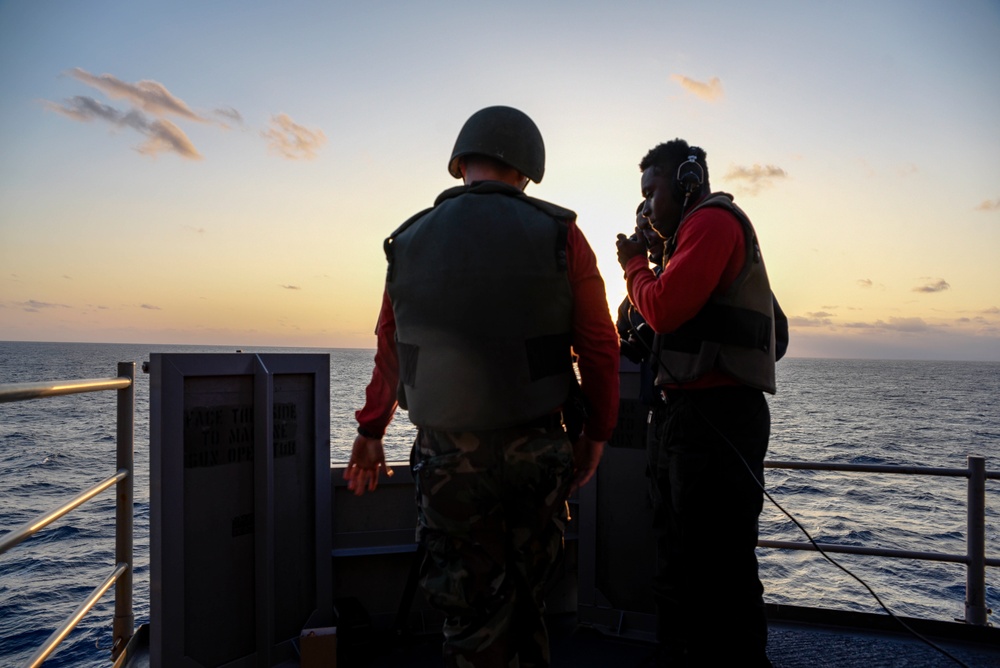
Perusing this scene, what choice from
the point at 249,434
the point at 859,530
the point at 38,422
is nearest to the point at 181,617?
the point at 249,434

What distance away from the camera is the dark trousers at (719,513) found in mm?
2604

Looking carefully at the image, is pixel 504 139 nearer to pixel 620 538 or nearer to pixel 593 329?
pixel 593 329

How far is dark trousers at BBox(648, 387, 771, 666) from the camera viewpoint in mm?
2604

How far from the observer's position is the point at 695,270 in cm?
250

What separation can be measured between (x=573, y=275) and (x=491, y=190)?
1.14 feet

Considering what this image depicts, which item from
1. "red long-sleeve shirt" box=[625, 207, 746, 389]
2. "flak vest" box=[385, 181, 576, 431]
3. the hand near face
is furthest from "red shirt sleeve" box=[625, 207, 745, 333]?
"flak vest" box=[385, 181, 576, 431]

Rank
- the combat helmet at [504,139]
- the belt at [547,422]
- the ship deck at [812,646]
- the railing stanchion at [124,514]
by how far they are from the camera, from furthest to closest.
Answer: the ship deck at [812,646] → the railing stanchion at [124,514] → the combat helmet at [504,139] → the belt at [547,422]

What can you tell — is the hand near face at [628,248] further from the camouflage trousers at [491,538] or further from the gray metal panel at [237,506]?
the gray metal panel at [237,506]

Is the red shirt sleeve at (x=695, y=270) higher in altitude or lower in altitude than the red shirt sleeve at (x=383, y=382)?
higher

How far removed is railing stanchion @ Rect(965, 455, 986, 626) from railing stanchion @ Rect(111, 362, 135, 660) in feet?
14.2

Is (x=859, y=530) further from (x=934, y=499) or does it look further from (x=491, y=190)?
(x=491, y=190)

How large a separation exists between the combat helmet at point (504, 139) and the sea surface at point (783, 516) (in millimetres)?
1896

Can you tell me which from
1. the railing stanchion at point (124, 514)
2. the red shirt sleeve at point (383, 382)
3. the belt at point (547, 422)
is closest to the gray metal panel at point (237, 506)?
the railing stanchion at point (124, 514)

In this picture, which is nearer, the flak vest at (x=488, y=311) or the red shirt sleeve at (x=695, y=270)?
the flak vest at (x=488, y=311)
